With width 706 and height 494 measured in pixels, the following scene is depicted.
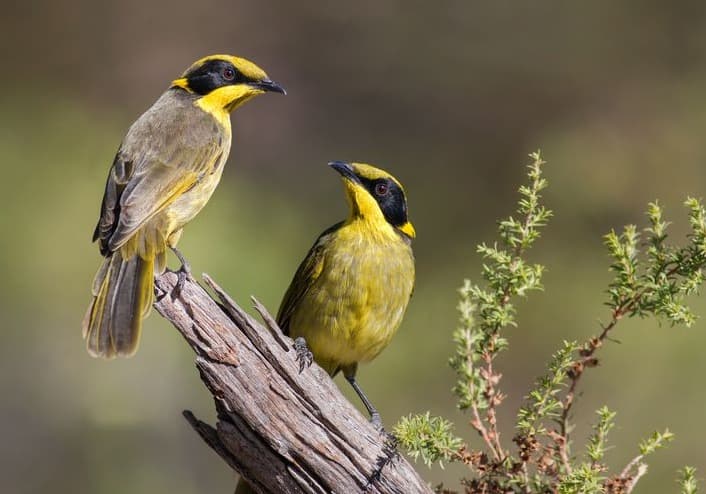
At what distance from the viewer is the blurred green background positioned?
6.23 metres

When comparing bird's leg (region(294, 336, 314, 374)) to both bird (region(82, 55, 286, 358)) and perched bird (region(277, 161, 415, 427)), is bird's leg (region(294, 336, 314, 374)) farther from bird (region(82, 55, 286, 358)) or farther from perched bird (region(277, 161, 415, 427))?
bird (region(82, 55, 286, 358))

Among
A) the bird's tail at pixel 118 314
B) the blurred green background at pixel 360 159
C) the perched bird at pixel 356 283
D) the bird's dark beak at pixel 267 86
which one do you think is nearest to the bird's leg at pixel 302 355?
the perched bird at pixel 356 283

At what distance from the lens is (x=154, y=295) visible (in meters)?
3.83

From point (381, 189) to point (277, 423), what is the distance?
4.29 ft

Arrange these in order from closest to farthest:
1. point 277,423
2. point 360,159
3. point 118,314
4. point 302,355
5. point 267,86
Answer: point 277,423 → point 302,355 → point 118,314 → point 267,86 → point 360,159

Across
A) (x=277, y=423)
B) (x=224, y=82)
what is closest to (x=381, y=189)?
(x=224, y=82)

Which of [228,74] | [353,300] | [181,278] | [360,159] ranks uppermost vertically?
[360,159]

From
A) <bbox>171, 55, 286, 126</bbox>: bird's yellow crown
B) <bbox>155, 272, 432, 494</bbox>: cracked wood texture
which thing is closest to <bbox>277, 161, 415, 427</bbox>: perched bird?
<bbox>171, 55, 286, 126</bbox>: bird's yellow crown

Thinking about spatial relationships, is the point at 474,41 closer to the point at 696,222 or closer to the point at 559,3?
the point at 559,3

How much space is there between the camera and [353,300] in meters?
4.25

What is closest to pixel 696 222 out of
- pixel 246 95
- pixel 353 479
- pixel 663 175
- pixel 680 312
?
pixel 680 312

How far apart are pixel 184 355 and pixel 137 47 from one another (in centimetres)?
403

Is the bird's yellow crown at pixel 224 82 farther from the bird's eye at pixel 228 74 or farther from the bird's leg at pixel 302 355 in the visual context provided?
the bird's leg at pixel 302 355

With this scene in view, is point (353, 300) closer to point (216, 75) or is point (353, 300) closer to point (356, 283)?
point (356, 283)
